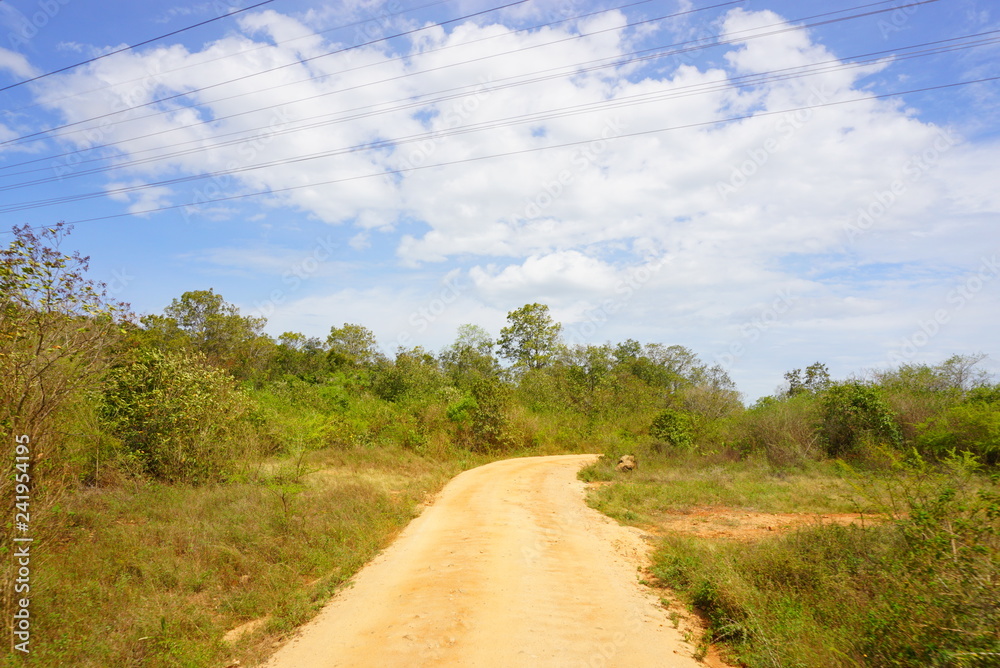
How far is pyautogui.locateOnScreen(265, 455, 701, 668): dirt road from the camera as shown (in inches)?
231

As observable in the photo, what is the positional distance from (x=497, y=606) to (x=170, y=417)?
10725 mm

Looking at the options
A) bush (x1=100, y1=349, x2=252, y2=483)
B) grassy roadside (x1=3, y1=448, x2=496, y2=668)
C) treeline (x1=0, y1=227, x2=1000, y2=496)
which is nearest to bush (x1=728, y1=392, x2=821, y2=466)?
treeline (x1=0, y1=227, x2=1000, y2=496)

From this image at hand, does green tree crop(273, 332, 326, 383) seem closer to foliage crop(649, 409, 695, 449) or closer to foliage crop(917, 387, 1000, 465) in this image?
foliage crop(649, 409, 695, 449)

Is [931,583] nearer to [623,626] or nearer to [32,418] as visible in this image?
[623,626]

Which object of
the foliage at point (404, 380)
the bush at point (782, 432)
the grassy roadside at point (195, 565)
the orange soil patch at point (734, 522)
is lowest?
the orange soil patch at point (734, 522)

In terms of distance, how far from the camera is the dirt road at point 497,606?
5.86 meters

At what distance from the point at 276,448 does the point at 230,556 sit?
11.0m

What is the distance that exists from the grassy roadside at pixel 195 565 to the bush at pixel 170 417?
3.01ft

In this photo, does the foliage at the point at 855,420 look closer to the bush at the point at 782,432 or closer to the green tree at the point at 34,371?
the bush at the point at 782,432

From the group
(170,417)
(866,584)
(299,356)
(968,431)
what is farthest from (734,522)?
(299,356)

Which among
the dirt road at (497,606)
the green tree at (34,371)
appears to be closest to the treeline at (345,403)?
the green tree at (34,371)

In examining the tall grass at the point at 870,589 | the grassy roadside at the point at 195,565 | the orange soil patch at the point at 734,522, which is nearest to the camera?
the tall grass at the point at 870,589

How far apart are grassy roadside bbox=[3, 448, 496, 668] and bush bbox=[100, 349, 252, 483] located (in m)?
0.92

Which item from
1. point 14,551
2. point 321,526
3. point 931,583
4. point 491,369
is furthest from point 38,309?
point 491,369
